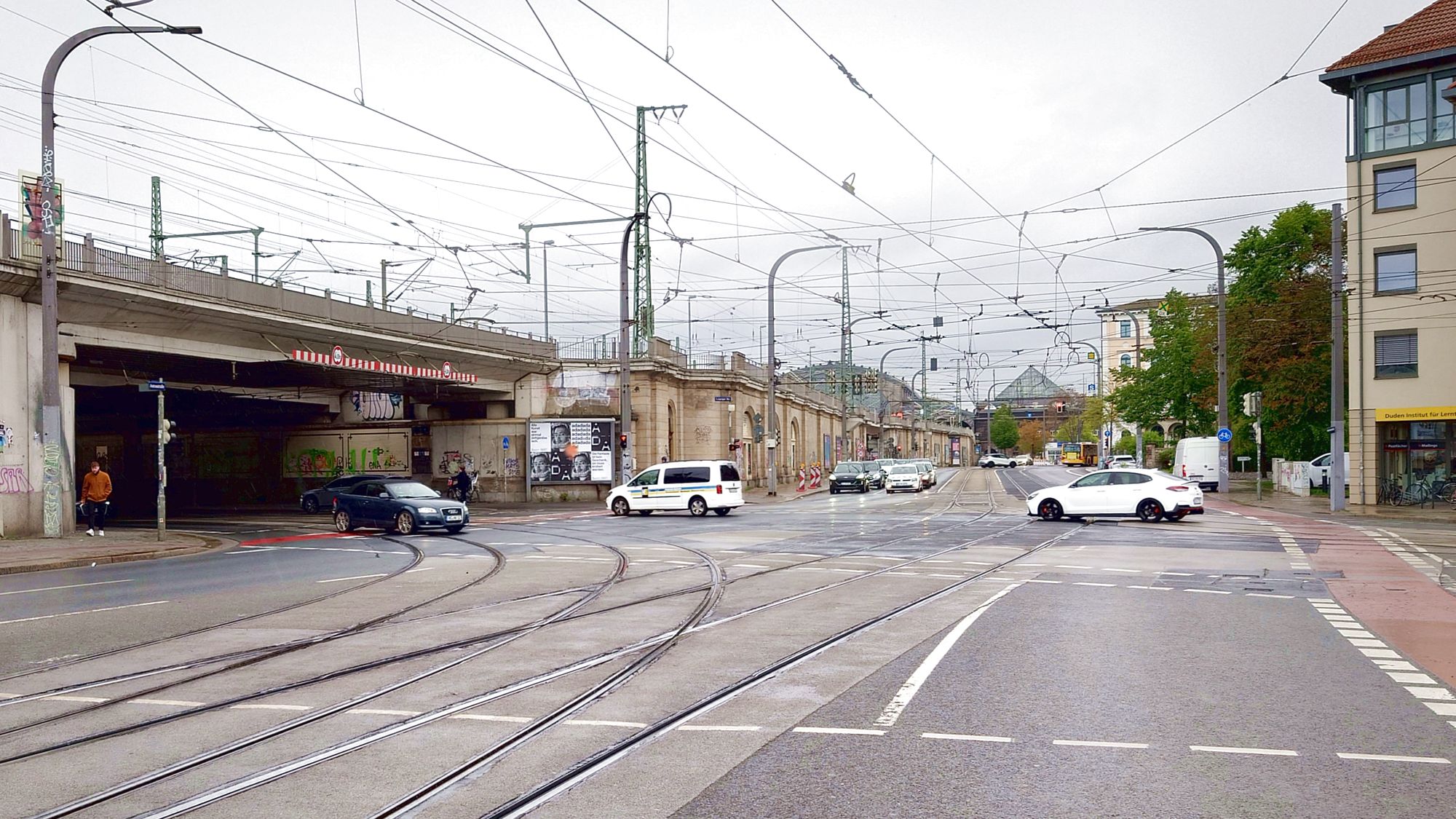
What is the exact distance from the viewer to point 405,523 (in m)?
29.1

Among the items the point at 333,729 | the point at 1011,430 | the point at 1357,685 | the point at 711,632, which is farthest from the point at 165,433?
the point at 1011,430

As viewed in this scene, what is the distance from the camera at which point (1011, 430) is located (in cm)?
17438

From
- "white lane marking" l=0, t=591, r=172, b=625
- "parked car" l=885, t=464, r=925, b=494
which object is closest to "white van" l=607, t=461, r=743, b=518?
"parked car" l=885, t=464, r=925, b=494

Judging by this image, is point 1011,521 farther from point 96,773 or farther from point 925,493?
point 96,773

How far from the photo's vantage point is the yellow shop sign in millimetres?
36344

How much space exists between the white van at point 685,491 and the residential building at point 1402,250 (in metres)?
21.2

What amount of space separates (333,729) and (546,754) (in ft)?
5.29

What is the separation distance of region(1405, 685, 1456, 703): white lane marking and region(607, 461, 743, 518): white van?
28.1 metres

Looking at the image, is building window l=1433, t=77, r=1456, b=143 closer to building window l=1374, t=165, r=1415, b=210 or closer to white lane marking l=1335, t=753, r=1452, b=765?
building window l=1374, t=165, r=1415, b=210

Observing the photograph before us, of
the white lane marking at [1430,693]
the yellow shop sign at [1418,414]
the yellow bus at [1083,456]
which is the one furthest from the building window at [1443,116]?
the yellow bus at [1083,456]

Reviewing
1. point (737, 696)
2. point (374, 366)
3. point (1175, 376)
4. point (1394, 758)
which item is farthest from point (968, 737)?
point (1175, 376)

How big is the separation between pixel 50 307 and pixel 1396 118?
1515 inches

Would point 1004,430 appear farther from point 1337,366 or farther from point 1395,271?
point 1337,366

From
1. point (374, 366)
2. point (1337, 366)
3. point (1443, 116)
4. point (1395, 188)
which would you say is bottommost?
point (1337, 366)
